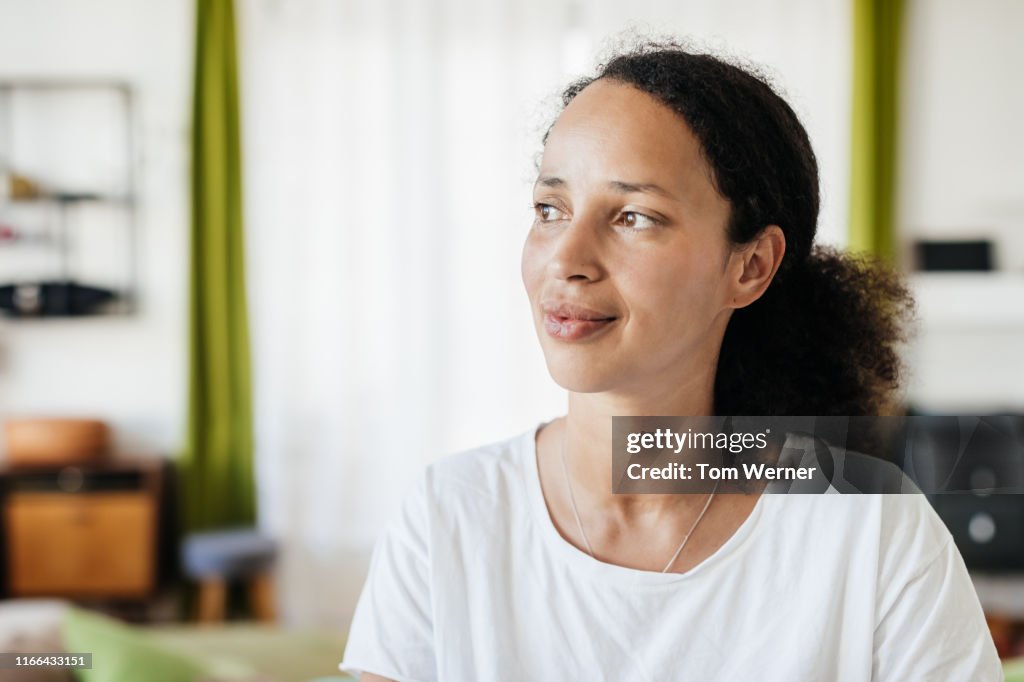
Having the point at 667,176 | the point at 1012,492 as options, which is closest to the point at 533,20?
the point at 1012,492

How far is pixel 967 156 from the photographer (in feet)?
14.1

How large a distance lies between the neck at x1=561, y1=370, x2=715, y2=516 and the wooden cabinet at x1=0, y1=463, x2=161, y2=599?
285cm

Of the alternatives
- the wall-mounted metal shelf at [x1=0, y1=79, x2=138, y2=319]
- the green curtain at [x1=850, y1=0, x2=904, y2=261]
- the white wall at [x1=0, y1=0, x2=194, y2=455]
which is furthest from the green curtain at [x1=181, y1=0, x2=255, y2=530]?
the green curtain at [x1=850, y1=0, x2=904, y2=261]

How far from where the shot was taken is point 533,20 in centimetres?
408

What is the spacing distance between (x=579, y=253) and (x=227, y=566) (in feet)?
9.31

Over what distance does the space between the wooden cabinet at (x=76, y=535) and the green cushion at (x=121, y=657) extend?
2.04m

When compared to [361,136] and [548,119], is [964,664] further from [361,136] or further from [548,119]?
[361,136]

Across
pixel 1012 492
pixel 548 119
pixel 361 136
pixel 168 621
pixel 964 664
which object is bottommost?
pixel 168 621

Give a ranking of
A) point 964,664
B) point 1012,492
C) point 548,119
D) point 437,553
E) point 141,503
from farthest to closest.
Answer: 1. point 1012,492
2. point 141,503
3. point 548,119
4. point 437,553
5. point 964,664

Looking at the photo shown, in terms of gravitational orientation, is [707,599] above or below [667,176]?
below

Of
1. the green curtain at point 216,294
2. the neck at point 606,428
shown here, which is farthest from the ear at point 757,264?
the green curtain at point 216,294

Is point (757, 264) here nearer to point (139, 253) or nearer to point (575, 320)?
point (575, 320)

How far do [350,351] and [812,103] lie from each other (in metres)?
2.17

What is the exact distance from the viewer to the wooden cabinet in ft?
11.5
